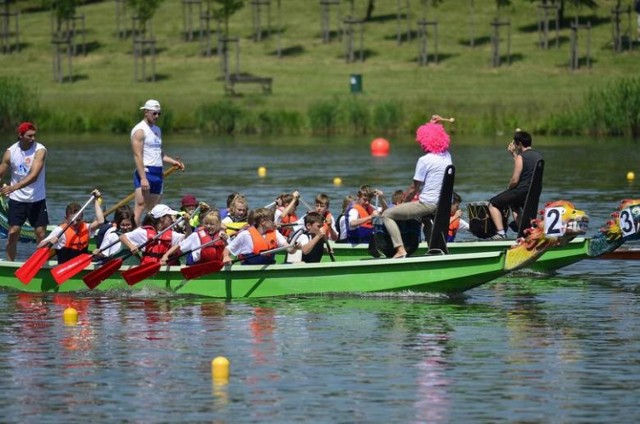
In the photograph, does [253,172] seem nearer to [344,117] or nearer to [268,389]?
[344,117]

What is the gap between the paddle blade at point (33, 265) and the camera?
1966 cm

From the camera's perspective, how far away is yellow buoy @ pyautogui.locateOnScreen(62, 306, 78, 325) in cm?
1766

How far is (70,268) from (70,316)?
1.99 meters

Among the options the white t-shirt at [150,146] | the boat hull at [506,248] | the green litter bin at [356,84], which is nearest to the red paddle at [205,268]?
the white t-shirt at [150,146]

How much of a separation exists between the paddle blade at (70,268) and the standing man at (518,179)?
588 centimetres

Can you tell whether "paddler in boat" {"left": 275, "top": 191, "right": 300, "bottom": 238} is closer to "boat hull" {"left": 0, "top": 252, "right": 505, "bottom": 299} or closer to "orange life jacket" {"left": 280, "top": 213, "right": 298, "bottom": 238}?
"orange life jacket" {"left": 280, "top": 213, "right": 298, "bottom": 238}

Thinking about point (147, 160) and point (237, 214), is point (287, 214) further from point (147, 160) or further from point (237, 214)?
point (147, 160)

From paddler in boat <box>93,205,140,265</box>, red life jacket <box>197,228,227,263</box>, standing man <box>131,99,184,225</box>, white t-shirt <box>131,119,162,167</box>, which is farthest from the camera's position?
white t-shirt <box>131,119,162,167</box>

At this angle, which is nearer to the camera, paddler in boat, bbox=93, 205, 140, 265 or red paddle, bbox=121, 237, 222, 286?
red paddle, bbox=121, 237, 222, 286

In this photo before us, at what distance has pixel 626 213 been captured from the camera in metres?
19.1

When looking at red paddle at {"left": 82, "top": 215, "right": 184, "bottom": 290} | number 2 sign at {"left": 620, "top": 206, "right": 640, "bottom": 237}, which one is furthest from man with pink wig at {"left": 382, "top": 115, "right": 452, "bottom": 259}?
red paddle at {"left": 82, "top": 215, "right": 184, "bottom": 290}

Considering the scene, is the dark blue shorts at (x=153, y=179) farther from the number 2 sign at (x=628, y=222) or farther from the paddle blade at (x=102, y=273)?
the number 2 sign at (x=628, y=222)

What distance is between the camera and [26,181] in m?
19.8

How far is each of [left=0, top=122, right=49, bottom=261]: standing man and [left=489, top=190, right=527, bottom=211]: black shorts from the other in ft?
20.4
